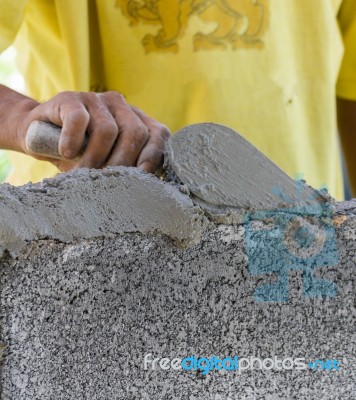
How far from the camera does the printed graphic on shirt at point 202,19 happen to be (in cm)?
131

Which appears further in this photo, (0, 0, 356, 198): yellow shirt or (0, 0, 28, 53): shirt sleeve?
(0, 0, 356, 198): yellow shirt

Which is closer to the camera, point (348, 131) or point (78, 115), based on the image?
point (78, 115)

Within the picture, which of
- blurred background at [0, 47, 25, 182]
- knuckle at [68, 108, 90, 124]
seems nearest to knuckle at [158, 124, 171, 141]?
knuckle at [68, 108, 90, 124]

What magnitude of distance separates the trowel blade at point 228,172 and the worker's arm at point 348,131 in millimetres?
932

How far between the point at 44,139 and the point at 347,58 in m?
1.03

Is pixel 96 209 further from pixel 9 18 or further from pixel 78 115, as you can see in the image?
pixel 9 18

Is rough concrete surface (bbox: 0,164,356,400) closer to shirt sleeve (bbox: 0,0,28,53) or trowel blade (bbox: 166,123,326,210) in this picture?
trowel blade (bbox: 166,123,326,210)

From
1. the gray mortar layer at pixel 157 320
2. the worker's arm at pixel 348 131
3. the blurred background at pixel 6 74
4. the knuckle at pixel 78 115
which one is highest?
the knuckle at pixel 78 115

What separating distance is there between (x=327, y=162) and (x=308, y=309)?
0.76m

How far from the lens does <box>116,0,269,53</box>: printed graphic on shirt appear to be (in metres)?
1.31

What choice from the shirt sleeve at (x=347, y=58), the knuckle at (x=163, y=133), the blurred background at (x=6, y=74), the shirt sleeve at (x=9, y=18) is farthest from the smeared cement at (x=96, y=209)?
the blurred background at (x=6, y=74)

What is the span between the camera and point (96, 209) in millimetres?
754

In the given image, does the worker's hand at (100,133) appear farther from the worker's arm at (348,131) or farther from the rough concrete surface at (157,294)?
the worker's arm at (348,131)

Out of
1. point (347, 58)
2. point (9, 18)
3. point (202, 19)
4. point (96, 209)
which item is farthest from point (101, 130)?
point (347, 58)
